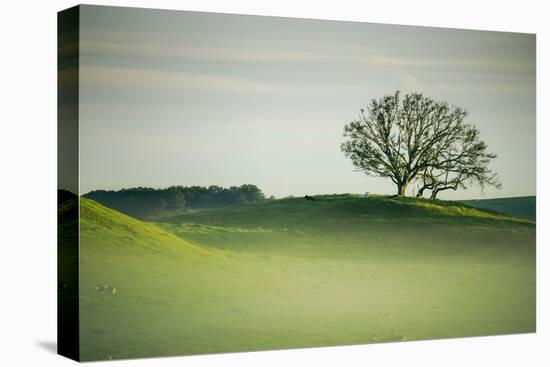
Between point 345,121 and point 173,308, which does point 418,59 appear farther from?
point 173,308

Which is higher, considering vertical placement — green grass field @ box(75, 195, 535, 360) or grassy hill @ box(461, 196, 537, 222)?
grassy hill @ box(461, 196, 537, 222)

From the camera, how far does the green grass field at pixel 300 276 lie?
11945 mm

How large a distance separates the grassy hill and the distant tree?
263mm

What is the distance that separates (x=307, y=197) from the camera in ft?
43.1

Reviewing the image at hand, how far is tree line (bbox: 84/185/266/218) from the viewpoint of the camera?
12.0 metres

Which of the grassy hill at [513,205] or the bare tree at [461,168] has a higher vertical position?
the bare tree at [461,168]

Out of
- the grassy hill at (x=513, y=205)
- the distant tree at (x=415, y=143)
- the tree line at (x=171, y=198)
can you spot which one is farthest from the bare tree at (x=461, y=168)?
the tree line at (x=171, y=198)

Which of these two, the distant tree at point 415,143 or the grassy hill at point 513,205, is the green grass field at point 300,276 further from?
the distant tree at point 415,143

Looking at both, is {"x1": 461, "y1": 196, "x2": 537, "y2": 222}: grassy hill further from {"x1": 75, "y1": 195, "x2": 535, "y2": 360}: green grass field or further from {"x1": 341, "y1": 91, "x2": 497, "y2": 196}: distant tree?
{"x1": 341, "y1": 91, "x2": 497, "y2": 196}: distant tree

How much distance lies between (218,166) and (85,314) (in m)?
2.20

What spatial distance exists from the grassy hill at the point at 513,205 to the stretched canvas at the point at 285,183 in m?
0.02

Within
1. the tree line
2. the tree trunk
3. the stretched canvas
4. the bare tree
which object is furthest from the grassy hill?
the tree line

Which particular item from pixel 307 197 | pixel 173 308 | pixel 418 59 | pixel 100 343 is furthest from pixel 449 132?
pixel 100 343

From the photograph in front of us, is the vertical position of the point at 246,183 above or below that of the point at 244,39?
below
